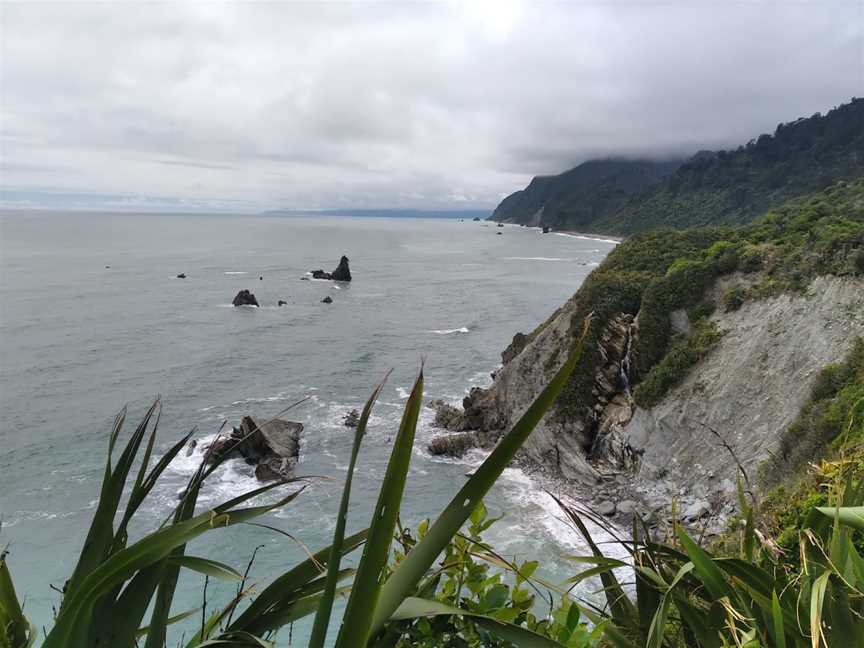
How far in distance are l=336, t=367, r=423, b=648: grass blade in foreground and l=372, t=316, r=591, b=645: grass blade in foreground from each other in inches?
3.5

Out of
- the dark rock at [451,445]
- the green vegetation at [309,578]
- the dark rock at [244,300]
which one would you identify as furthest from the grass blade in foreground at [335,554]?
the dark rock at [244,300]

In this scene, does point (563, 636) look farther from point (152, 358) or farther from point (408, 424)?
point (152, 358)

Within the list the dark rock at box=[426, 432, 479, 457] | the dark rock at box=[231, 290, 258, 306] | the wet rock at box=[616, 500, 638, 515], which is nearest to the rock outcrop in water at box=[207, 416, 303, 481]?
the dark rock at box=[426, 432, 479, 457]

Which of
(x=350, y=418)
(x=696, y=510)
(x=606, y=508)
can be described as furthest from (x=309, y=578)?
(x=350, y=418)

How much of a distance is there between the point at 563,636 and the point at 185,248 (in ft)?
447

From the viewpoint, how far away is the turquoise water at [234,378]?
17.8m

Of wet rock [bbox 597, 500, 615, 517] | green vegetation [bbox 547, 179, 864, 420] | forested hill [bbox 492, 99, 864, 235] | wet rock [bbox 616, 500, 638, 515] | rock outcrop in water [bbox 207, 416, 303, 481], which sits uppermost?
forested hill [bbox 492, 99, 864, 235]

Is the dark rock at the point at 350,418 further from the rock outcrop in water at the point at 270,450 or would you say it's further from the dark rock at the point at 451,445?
the dark rock at the point at 451,445

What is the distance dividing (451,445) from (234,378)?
16273 mm

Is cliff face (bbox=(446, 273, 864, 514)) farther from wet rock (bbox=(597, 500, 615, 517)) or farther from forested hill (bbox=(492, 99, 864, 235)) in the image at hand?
forested hill (bbox=(492, 99, 864, 235))

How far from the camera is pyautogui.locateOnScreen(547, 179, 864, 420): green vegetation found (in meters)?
18.9

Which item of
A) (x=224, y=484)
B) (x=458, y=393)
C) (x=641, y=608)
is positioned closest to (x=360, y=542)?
(x=641, y=608)

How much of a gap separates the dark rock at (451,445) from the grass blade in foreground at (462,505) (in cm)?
2212

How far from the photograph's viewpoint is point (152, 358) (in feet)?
121
